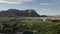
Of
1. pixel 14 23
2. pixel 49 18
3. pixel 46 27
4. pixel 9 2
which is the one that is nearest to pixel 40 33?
pixel 46 27

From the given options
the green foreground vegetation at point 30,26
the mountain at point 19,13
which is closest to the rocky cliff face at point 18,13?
the mountain at point 19,13

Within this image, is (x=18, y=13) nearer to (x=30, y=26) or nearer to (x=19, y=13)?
(x=19, y=13)

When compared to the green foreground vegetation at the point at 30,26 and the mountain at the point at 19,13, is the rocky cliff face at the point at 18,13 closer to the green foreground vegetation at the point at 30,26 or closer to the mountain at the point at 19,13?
the mountain at the point at 19,13

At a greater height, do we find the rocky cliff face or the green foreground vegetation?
the rocky cliff face

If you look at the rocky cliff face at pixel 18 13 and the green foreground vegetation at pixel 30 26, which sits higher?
the rocky cliff face at pixel 18 13

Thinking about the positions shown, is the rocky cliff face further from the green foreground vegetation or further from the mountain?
the green foreground vegetation

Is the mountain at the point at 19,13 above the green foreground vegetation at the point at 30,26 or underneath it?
above

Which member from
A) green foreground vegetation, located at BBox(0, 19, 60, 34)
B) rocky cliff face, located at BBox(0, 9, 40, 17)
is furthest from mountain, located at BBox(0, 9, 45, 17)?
green foreground vegetation, located at BBox(0, 19, 60, 34)

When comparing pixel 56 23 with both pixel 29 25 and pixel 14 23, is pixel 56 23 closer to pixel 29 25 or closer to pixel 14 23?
pixel 29 25

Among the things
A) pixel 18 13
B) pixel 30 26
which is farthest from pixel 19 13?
pixel 30 26
